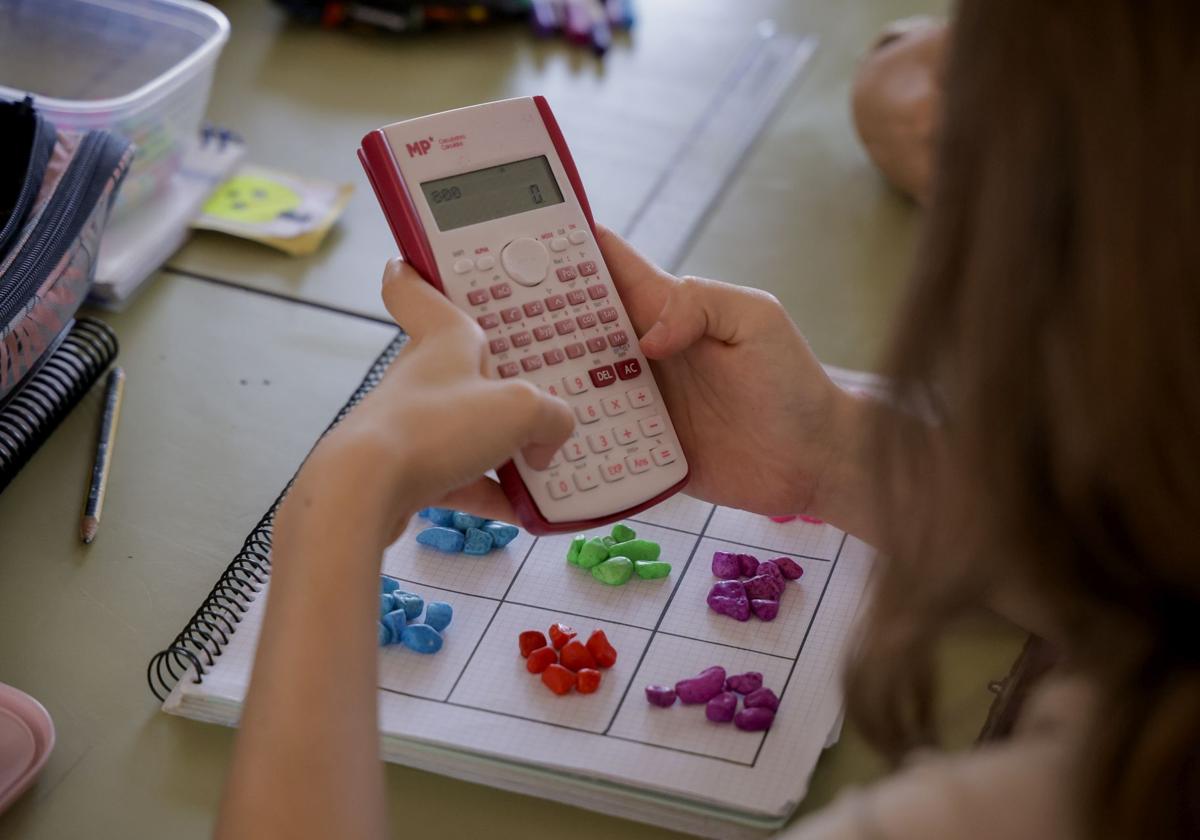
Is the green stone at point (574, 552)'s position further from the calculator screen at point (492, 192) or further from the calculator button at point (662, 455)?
the calculator screen at point (492, 192)

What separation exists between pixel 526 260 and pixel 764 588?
0.69ft

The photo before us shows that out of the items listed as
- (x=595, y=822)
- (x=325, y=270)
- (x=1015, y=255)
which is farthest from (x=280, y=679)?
(x=325, y=270)

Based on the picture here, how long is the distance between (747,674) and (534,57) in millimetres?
725

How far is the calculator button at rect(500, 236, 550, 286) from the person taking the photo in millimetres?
659

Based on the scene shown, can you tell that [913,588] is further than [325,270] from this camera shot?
No

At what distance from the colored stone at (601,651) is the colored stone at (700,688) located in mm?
37

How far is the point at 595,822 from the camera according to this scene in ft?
1.88

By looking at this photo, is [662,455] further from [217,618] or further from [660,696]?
[217,618]

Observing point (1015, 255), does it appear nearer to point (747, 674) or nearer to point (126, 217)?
point (747, 674)

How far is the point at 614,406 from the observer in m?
0.66

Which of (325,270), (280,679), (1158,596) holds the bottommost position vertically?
(325,270)

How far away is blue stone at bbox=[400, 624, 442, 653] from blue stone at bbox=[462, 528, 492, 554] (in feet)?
0.21

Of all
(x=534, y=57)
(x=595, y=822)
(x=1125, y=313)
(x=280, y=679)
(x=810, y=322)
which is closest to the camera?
(x=1125, y=313)

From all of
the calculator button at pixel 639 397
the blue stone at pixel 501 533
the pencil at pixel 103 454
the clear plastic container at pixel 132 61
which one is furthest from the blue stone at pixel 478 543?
the clear plastic container at pixel 132 61
